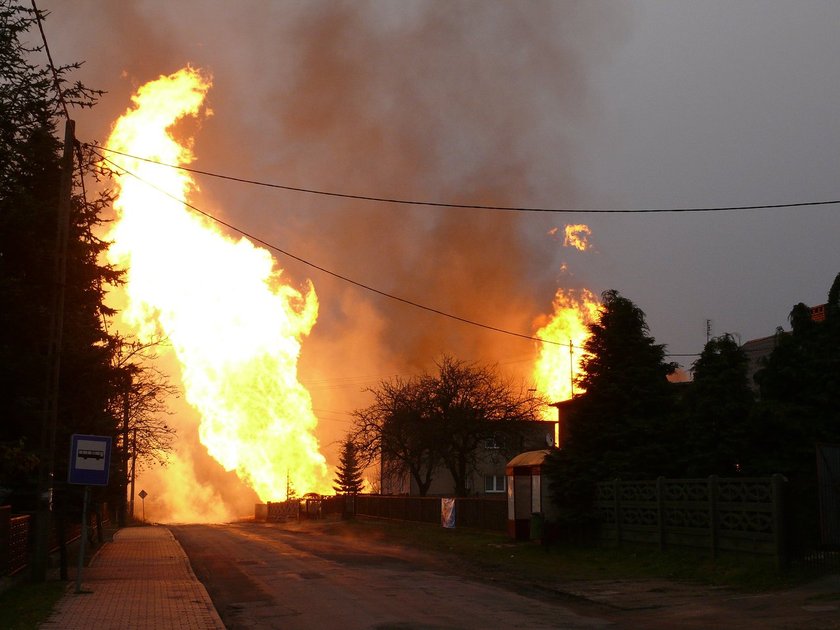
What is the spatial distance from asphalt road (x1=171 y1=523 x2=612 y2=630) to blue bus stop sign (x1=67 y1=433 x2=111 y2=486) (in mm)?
3284

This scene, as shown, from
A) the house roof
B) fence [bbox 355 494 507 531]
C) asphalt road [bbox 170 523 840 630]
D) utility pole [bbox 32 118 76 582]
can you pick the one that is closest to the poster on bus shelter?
fence [bbox 355 494 507 531]

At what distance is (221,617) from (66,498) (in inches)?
522

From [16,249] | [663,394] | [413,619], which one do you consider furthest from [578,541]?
[16,249]

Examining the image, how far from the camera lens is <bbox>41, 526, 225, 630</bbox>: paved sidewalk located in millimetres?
13344

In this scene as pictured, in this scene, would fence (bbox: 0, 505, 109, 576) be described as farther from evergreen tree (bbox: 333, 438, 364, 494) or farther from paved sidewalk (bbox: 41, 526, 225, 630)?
evergreen tree (bbox: 333, 438, 364, 494)

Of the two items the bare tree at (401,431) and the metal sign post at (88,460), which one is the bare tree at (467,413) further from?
the metal sign post at (88,460)

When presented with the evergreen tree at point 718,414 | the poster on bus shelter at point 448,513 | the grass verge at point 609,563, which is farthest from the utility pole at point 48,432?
the poster on bus shelter at point 448,513

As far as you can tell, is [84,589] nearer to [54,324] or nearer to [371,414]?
[54,324]

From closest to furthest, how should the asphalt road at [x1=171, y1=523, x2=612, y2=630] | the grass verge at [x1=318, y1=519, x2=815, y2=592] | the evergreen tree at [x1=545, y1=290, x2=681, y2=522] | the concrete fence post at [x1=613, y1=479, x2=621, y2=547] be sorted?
the asphalt road at [x1=171, y1=523, x2=612, y2=630], the grass verge at [x1=318, y1=519, x2=815, y2=592], the concrete fence post at [x1=613, y1=479, x2=621, y2=547], the evergreen tree at [x1=545, y1=290, x2=681, y2=522]

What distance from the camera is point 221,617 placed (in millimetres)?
14516

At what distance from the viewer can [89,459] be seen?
17797 millimetres

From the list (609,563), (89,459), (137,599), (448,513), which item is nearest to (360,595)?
(137,599)

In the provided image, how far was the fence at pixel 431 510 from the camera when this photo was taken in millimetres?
35219

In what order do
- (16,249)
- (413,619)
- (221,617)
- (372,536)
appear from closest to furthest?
(413,619) < (221,617) < (16,249) < (372,536)
